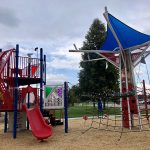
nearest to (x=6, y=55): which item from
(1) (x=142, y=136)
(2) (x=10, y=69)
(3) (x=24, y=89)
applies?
(2) (x=10, y=69)

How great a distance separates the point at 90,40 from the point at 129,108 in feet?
81.3

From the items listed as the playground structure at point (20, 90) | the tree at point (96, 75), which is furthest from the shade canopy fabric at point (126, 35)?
the tree at point (96, 75)

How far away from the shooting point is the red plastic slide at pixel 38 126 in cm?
1107

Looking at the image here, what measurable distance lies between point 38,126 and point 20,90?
2427 mm

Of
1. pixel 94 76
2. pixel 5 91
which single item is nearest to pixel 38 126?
pixel 5 91

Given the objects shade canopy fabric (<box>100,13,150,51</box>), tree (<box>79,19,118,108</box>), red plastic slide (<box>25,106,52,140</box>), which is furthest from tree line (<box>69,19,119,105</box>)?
red plastic slide (<box>25,106,52,140</box>)

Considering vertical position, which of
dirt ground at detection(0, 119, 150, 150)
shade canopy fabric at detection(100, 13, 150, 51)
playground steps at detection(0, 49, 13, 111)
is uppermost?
shade canopy fabric at detection(100, 13, 150, 51)

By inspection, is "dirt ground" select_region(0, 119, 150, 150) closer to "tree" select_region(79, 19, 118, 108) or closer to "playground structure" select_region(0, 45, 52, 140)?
"playground structure" select_region(0, 45, 52, 140)

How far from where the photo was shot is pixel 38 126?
39.3 ft

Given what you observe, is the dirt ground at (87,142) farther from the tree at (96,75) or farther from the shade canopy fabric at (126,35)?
the tree at (96,75)

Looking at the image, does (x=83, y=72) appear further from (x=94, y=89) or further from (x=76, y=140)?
(x=76, y=140)

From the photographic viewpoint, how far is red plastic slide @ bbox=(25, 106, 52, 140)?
1107cm

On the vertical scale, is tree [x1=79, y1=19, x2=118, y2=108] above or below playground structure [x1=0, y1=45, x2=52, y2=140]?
above

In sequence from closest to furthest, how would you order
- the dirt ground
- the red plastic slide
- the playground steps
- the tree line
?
the dirt ground
the red plastic slide
the playground steps
the tree line
